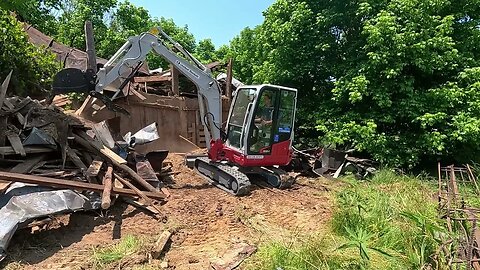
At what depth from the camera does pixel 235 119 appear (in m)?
8.45

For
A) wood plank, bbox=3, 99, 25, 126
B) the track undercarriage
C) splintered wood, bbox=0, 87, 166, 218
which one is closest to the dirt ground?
the track undercarriage

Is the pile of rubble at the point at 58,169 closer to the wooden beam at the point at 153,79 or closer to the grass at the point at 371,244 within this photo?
the grass at the point at 371,244

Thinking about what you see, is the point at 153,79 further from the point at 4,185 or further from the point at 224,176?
the point at 4,185

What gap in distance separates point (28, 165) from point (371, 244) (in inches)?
209

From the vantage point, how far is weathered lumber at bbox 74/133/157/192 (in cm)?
691

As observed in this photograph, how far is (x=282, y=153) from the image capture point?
8539mm

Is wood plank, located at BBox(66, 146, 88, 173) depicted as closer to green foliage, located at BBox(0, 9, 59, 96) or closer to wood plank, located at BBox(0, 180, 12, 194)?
wood plank, located at BBox(0, 180, 12, 194)

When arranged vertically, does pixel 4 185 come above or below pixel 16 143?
below

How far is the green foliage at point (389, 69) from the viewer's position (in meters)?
10.2

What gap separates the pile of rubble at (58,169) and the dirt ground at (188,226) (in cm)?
27

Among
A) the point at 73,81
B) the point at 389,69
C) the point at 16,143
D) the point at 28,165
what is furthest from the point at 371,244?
the point at 389,69

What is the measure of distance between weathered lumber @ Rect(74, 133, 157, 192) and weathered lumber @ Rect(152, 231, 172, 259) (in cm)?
165

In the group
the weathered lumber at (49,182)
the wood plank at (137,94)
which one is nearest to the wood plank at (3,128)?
the weathered lumber at (49,182)

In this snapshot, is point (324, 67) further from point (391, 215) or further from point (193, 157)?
point (391, 215)
